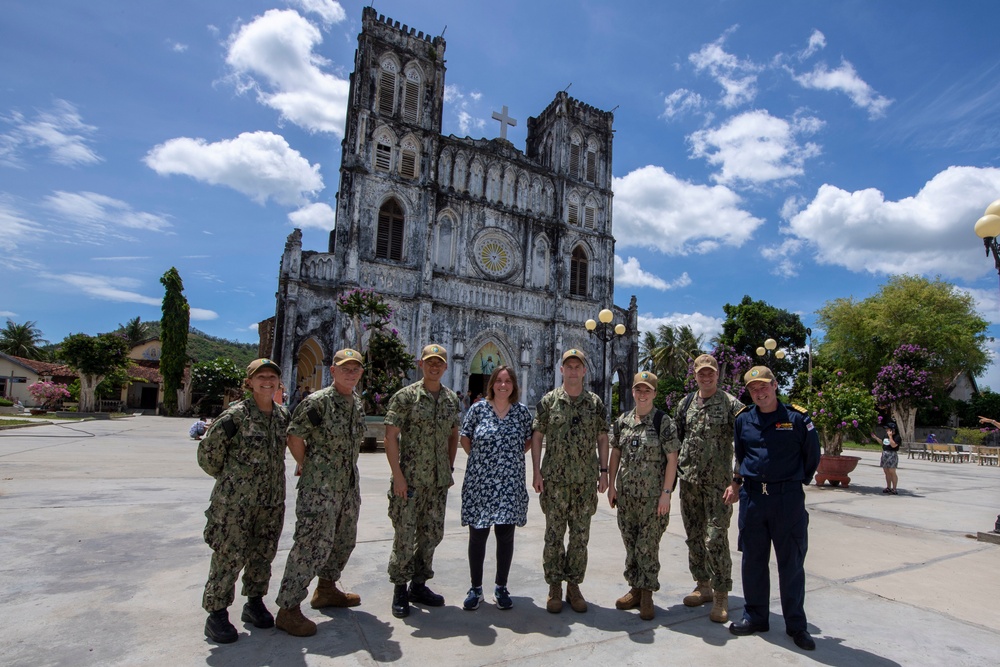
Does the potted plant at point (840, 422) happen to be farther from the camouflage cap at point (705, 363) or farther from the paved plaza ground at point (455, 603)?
the camouflage cap at point (705, 363)

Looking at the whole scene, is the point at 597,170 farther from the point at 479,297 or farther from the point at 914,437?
the point at 914,437

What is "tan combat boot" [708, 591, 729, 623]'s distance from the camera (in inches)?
142

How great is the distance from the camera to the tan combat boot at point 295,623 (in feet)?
10.4

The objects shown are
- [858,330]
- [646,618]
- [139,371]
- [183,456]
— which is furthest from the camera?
[139,371]

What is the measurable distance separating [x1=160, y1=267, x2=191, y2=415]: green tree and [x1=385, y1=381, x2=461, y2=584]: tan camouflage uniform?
36611 mm

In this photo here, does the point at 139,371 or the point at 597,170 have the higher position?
the point at 597,170

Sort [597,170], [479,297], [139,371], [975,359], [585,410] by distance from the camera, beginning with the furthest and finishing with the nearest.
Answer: [139,371] < [975,359] < [597,170] < [479,297] < [585,410]

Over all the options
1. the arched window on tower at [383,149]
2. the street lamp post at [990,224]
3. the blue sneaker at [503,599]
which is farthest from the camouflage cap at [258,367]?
the arched window on tower at [383,149]

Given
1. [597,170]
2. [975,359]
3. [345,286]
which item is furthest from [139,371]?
[975,359]

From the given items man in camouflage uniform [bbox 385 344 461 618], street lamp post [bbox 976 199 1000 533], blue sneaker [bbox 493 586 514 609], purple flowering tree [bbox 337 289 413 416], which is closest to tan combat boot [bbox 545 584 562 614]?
blue sneaker [bbox 493 586 514 609]

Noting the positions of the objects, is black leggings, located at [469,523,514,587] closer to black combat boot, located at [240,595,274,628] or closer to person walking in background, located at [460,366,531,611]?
person walking in background, located at [460,366,531,611]

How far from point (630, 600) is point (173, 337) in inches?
1503

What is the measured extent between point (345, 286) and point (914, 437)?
109ft

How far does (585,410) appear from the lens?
390 cm
